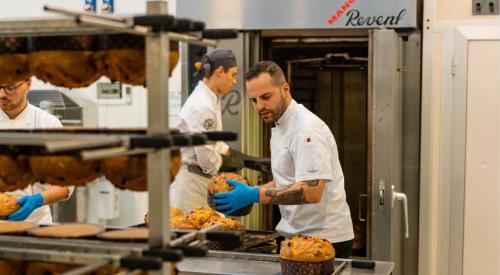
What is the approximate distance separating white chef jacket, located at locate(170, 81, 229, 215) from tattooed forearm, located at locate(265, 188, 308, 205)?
35.7 inches

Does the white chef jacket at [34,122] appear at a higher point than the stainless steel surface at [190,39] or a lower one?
lower

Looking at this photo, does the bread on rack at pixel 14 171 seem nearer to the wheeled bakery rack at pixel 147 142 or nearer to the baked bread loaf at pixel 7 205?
the wheeled bakery rack at pixel 147 142

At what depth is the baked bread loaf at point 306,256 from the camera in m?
2.49

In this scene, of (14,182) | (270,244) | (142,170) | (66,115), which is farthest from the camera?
(66,115)

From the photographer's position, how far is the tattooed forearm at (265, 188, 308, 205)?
305 cm

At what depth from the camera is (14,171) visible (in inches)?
75.9

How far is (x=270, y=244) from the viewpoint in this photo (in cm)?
337

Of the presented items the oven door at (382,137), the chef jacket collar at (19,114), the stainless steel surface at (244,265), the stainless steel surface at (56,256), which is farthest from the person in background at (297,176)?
the stainless steel surface at (56,256)

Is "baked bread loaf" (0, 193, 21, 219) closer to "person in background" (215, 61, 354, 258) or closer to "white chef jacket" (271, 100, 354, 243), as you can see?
"person in background" (215, 61, 354, 258)

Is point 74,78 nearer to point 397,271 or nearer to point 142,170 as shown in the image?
point 142,170

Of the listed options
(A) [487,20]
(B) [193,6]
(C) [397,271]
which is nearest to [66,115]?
(B) [193,6]

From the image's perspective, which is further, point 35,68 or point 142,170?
point 35,68

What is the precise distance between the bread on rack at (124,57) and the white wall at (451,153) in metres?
2.52

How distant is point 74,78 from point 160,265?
0.68m
